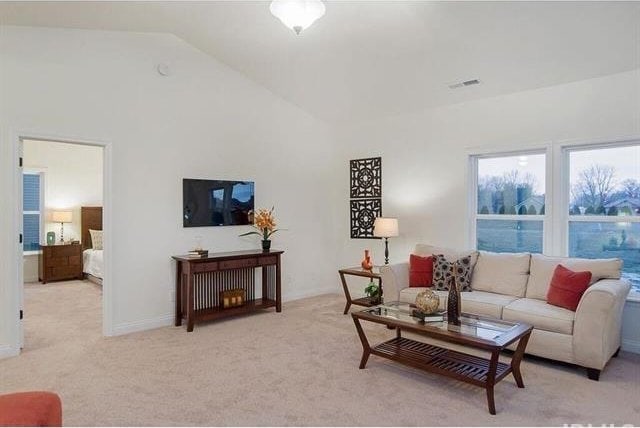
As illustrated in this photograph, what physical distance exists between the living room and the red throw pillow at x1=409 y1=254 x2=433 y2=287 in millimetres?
749

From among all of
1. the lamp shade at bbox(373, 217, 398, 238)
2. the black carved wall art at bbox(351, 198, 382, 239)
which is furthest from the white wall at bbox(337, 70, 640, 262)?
the lamp shade at bbox(373, 217, 398, 238)

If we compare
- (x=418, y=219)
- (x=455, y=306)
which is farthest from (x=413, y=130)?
(x=455, y=306)

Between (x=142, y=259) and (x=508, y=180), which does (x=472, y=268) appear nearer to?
(x=508, y=180)

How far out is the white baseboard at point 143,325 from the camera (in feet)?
14.1

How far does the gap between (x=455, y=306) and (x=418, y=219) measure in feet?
7.81

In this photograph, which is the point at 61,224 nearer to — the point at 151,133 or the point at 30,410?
the point at 151,133

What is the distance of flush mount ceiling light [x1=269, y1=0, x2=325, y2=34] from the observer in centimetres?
285

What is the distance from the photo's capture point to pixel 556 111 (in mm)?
4266

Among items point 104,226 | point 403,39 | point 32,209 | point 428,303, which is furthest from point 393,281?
point 32,209

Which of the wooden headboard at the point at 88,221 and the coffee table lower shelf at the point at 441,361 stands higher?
the wooden headboard at the point at 88,221

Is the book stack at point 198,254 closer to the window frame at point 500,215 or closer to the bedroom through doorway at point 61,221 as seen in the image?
the bedroom through doorway at point 61,221

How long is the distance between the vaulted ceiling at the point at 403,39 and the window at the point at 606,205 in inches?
33.3

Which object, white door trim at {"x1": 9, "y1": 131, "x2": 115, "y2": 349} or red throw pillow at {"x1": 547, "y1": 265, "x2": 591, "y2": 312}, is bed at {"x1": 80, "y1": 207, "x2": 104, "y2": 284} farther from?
red throw pillow at {"x1": 547, "y1": 265, "x2": 591, "y2": 312}

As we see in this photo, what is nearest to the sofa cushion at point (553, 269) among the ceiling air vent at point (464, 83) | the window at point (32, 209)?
the ceiling air vent at point (464, 83)
